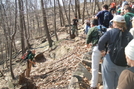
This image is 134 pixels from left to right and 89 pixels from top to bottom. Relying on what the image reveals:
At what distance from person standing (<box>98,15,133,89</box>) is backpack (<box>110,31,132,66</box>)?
0.12 feet

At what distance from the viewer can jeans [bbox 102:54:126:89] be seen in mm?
2850

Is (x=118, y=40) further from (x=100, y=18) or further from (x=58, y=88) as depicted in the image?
(x=58, y=88)

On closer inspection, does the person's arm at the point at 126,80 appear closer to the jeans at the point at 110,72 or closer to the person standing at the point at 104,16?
the jeans at the point at 110,72

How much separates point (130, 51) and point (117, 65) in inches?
46.9

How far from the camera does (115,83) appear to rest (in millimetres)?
3082

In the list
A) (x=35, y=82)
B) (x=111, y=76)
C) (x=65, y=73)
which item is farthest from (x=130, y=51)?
(x=35, y=82)

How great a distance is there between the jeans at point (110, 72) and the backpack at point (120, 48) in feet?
0.38

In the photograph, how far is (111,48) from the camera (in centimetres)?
281

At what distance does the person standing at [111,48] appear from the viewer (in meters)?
2.80

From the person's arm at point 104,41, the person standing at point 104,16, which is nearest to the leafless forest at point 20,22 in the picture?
the person standing at point 104,16

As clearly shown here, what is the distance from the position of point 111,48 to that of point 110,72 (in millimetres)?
539

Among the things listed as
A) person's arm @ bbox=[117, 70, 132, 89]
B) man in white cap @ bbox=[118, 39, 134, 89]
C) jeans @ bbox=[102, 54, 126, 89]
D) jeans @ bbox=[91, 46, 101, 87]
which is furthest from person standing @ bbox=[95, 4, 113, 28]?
person's arm @ bbox=[117, 70, 132, 89]

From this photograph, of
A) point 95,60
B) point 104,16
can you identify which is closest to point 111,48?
point 95,60

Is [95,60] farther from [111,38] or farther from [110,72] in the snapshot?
[111,38]
